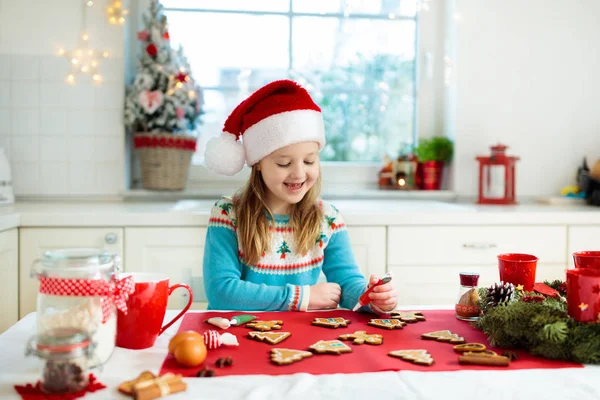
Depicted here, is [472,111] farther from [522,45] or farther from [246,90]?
[246,90]

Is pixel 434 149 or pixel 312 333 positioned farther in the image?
pixel 434 149

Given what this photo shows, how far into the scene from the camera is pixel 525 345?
90 cm

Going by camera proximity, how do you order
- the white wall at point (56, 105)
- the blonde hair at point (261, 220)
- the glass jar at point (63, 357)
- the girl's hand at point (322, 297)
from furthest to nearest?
the white wall at point (56, 105)
the blonde hair at point (261, 220)
the girl's hand at point (322, 297)
the glass jar at point (63, 357)

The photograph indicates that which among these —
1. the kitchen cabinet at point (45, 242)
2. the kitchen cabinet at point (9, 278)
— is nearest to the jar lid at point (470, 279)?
the kitchen cabinet at point (45, 242)

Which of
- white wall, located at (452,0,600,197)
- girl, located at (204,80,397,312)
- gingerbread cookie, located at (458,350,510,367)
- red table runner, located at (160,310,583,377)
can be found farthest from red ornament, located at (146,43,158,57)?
gingerbread cookie, located at (458,350,510,367)

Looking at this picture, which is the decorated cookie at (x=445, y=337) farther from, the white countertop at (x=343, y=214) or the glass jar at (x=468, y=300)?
the white countertop at (x=343, y=214)

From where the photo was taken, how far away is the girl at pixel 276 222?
4.55 feet

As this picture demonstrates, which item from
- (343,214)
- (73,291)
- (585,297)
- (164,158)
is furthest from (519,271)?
(164,158)

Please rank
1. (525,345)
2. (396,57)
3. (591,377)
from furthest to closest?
(396,57)
(525,345)
(591,377)

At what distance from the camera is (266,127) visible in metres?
1.43

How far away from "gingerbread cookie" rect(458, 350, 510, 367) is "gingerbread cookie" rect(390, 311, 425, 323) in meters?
0.22

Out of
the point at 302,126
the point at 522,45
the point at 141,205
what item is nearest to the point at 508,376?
the point at 302,126

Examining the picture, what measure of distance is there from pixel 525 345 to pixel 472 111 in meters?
2.02

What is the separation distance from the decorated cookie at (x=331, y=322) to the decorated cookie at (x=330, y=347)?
0.33 feet
